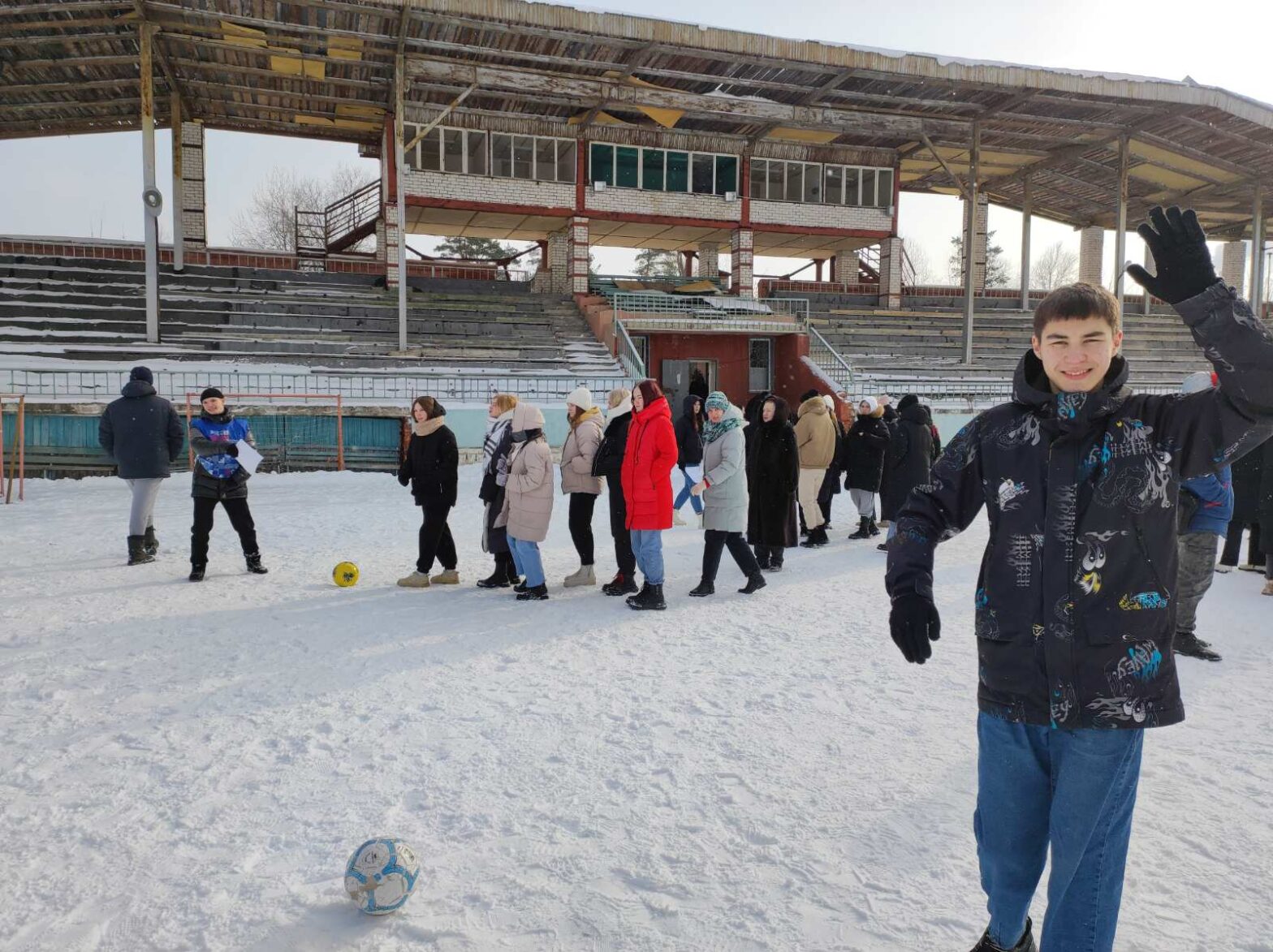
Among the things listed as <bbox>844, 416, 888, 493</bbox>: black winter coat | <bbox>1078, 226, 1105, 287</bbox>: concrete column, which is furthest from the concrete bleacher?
<bbox>1078, 226, 1105, 287</bbox>: concrete column

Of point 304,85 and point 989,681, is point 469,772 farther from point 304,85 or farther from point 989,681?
point 304,85

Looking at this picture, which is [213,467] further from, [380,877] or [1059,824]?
[1059,824]

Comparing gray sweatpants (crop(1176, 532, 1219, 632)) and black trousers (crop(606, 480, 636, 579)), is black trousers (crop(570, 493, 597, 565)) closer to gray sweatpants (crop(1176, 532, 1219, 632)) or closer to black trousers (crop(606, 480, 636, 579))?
black trousers (crop(606, 480, 636, 579))

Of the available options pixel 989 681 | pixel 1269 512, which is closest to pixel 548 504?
pixel 989 681

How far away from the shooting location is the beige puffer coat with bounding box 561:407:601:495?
726cm

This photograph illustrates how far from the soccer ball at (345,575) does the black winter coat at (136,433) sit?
1.97 m

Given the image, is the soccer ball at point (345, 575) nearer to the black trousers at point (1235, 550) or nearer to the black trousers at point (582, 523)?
the black trousers at point (582, 523)

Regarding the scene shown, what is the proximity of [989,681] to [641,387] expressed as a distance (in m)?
4.73

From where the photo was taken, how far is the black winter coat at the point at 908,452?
8812 mm

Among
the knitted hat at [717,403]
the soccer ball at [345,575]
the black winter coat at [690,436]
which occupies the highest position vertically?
the knitted hat at [717,403]

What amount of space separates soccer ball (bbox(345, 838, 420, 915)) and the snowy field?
0.18 ft

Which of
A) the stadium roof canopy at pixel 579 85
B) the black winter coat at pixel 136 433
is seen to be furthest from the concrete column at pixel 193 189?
the black winter coat at pixel 136 433

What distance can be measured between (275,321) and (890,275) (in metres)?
18.2

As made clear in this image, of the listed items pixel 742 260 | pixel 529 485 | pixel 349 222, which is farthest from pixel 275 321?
pixel 529 485
